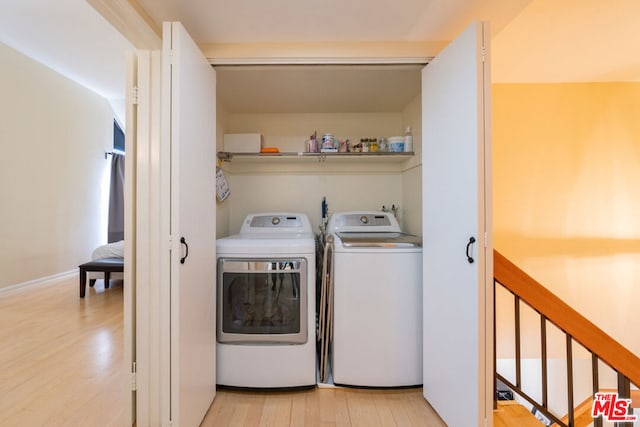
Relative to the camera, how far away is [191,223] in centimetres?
134

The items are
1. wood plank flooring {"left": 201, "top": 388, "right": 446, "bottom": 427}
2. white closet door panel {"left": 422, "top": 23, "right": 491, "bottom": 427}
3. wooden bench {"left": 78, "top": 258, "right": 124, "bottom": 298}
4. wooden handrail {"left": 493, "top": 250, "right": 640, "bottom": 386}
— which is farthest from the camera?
wooden bench {"left": 78, "top": 258, "right": 124, "bottom": 298}

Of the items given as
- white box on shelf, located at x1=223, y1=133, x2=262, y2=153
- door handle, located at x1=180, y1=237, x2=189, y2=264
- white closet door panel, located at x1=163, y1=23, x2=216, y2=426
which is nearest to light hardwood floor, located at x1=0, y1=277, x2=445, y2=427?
white closet door panel, located at x1=163, y1=23, x2=216, y2=426

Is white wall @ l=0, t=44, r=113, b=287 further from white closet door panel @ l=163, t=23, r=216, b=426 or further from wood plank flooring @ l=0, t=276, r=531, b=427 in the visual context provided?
white closet door panel @ l=163, t=23, r=216, b=426

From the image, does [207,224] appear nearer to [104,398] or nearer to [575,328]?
[104,398]

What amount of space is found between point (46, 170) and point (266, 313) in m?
4.43

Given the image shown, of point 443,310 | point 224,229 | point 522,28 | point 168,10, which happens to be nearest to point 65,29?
point 168,10

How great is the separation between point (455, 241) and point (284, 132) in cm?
185

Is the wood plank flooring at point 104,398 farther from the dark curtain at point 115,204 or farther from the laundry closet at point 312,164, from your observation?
the dark curtain at point 115,204

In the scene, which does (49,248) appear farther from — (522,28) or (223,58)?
(522,28)

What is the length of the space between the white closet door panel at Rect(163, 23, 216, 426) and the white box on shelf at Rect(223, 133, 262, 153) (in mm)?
743

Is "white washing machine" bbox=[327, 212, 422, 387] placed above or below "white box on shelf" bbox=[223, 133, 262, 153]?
below

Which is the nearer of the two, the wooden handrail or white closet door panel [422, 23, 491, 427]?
white closet door panel [422, 23, 491, 427]

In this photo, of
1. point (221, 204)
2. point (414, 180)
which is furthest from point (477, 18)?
point (221, 204)

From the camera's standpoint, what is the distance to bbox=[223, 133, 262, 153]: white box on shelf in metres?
2.37
